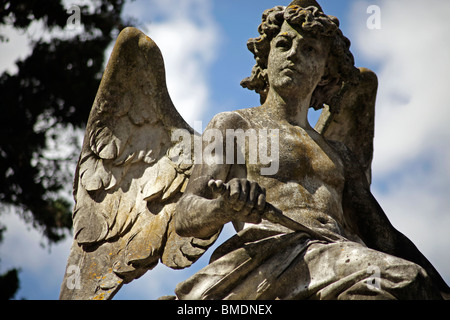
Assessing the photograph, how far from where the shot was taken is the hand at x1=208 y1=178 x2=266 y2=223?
17.1ft

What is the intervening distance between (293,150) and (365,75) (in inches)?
74.7

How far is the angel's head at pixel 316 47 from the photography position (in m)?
6.57

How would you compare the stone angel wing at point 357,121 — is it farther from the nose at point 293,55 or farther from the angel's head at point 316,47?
the nose at point 293,55

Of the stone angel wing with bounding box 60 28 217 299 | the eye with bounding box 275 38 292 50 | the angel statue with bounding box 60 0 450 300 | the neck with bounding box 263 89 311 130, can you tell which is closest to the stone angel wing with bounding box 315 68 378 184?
the angel statue with bounding box 60 0 450 300

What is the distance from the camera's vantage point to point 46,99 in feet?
47.4

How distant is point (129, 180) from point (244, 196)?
176 centimetres

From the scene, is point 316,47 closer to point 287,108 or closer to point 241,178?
point 287,108

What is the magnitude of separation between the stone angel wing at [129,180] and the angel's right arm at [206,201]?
506mm
